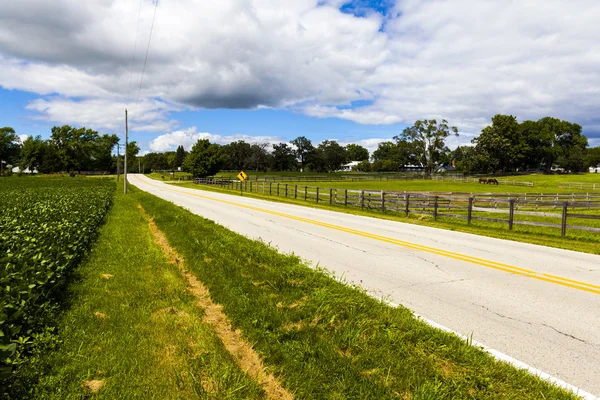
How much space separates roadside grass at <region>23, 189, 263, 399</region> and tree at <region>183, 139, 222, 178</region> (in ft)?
276

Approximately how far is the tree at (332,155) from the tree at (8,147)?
122260mm

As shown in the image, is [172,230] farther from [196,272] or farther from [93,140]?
[93,140]

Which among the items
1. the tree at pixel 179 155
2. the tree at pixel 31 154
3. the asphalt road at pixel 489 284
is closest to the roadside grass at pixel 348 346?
the asphalt road at pixel 489 284

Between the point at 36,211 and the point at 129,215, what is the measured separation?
4.57 metres

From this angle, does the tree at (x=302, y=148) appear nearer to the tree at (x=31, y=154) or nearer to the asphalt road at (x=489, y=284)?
the tree at (x=31, y=154)

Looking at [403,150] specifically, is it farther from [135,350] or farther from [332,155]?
[135,350]

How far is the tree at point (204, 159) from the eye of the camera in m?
88.1

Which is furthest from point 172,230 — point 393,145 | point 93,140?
point 393,145

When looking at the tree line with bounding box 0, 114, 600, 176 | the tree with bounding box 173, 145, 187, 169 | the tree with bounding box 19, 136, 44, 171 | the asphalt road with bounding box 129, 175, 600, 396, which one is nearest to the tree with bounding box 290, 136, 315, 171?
the tree line with bounding box 0, 114, 600, 176

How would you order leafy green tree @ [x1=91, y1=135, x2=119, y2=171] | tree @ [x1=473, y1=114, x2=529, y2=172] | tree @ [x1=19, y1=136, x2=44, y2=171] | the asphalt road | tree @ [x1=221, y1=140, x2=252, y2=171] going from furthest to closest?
tree @ [x1=221, y1=140, x2=252, y2=171]
leafy green tree @ [x1=91, y1=135, x2=119, y2=171]
tree @ [x1=19, y1=136, x2=44, y2=171]
tree @ [x1=473, y1=114, x2=529, y2=172]
the asphalt road

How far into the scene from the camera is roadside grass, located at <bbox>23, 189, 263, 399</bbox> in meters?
3.36

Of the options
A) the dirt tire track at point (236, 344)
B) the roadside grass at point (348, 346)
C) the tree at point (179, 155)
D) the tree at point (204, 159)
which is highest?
the tree at point (179, 155)

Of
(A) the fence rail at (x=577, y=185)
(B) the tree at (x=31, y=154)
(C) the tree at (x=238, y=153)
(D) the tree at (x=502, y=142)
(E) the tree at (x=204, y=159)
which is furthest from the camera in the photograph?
(C) the tree at (x=238, y=153)

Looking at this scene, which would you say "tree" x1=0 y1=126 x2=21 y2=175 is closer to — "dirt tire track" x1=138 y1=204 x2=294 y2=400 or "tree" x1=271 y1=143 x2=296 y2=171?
"tree" x1=271 y1=143 x2=296 y2=171
